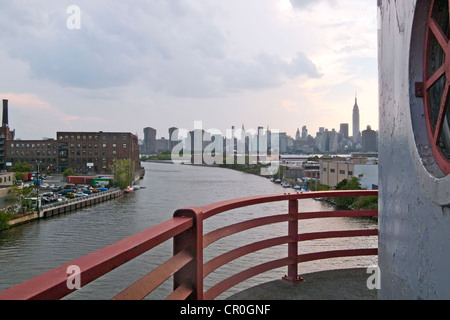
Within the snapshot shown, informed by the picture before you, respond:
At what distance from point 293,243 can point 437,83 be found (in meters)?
1.84

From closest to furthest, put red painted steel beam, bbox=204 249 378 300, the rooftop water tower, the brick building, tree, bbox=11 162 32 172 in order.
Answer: the rooftop water tower < red painted steel beam, bbox=204 249 378 300 < tree, bbox=11 162 32 172 < the brick building

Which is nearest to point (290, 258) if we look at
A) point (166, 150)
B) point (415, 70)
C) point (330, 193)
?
point (330, 193)

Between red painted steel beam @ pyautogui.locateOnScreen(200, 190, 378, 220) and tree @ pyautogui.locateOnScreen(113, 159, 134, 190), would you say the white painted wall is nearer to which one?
tree @ pyautogui.locateOnScreen(113, 159, 134, 190)

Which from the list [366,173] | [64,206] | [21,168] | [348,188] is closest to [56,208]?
[64,206]

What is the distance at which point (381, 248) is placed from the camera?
2162 millimetres

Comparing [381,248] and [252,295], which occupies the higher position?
[381,248]

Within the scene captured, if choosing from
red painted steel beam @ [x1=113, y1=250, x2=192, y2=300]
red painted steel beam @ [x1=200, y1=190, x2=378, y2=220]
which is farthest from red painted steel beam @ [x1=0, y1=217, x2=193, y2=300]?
red painted steel beam @ [x1=200, y1=190, x2=378, y2=220]

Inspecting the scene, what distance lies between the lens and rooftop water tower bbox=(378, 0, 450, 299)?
4.81ft

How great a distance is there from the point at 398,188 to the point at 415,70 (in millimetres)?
583

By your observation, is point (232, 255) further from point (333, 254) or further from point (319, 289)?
point (333, 254)

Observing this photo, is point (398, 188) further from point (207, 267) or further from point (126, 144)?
point (126, 144)

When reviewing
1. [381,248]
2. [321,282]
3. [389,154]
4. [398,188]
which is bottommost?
[321,282]

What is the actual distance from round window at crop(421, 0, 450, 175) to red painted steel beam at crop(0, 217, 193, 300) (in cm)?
118
